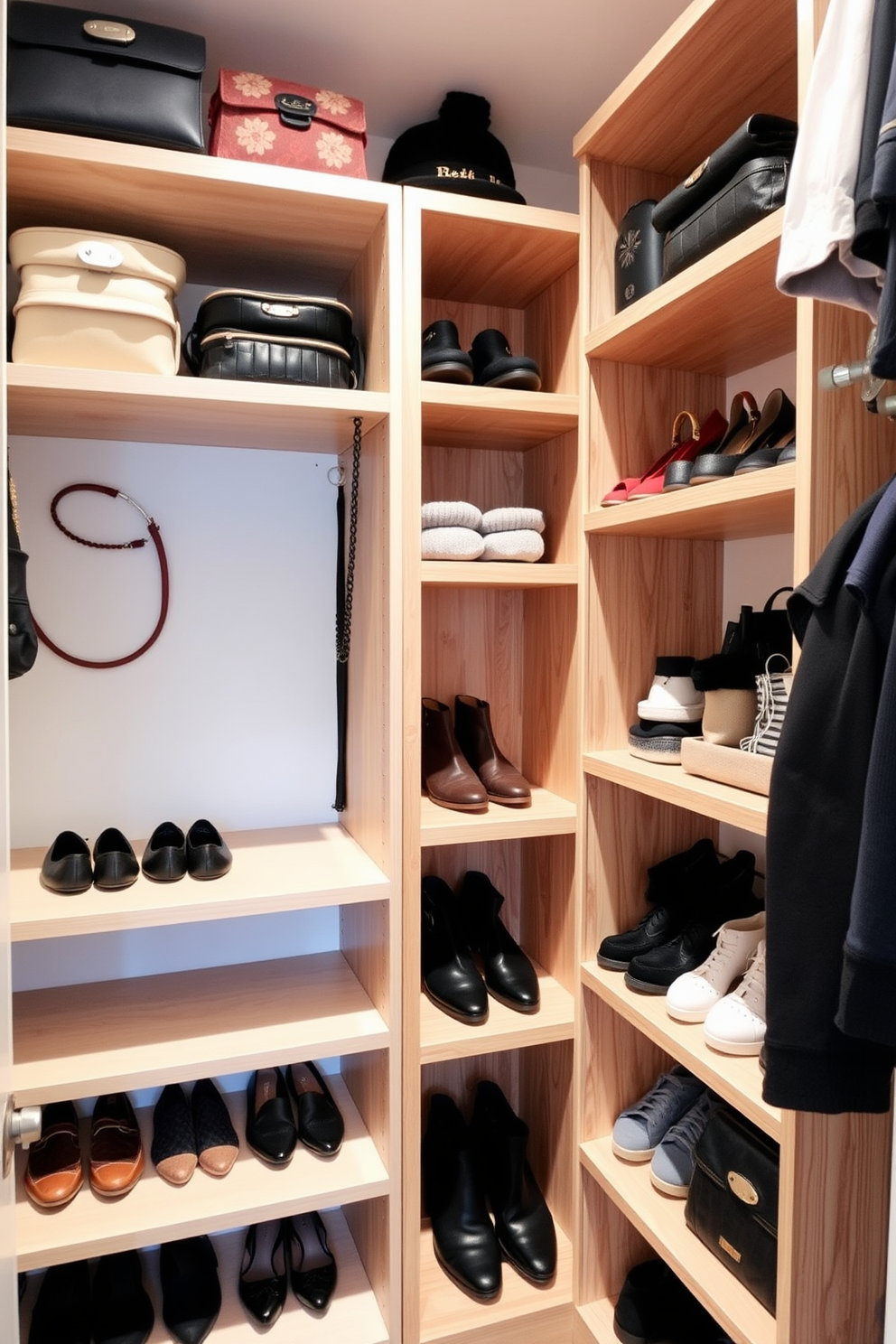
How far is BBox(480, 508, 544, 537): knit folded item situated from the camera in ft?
5.08

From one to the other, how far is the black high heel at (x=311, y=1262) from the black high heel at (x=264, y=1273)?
2 centimetres

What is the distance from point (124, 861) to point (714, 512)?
1.11 m

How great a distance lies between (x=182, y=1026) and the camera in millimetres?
1450

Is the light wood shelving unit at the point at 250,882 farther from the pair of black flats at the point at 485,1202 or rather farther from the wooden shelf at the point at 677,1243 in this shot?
the wooden shelf at the point at 677,1243

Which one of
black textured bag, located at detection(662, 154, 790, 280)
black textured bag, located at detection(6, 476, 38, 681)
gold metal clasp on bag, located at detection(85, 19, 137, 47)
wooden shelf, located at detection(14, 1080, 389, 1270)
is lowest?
wooden shelf, located at detection(14, 1080, 389, 1270)

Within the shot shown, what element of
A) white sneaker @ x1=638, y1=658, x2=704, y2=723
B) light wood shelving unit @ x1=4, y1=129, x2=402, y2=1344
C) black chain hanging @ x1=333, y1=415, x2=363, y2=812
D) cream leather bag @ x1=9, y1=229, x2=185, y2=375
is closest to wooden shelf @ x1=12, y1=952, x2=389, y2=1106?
light wood shelving unit @ x1=4, y1=129, x2=402, y2=1344

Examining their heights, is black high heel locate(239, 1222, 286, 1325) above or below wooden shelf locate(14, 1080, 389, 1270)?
below

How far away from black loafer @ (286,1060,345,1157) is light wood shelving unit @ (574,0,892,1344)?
47 centimetres

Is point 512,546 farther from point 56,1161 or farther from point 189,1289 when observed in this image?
point 189,1289

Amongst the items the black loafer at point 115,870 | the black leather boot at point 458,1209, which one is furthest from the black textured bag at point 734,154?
the black leather boot at point 458,1209

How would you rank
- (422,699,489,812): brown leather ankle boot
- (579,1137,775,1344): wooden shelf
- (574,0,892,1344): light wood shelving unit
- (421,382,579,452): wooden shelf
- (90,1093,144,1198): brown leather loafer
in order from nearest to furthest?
1. (574,0,892,1344): light wood shelving unit
2. (579,1137,775,1344): wooden shelf
3. (90,1093,144,1198): brown leather loafer
4. (421,382,579,452): wooden shelf
5. (422,699,489,812): brown leather ankle boot

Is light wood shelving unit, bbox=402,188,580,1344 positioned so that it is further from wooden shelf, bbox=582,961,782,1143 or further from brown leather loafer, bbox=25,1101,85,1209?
brown leather loafer, bbox=25,1101,85,1209

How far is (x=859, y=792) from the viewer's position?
867 millimetres

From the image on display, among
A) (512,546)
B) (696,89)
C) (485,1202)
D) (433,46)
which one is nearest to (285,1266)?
(485,1202)
